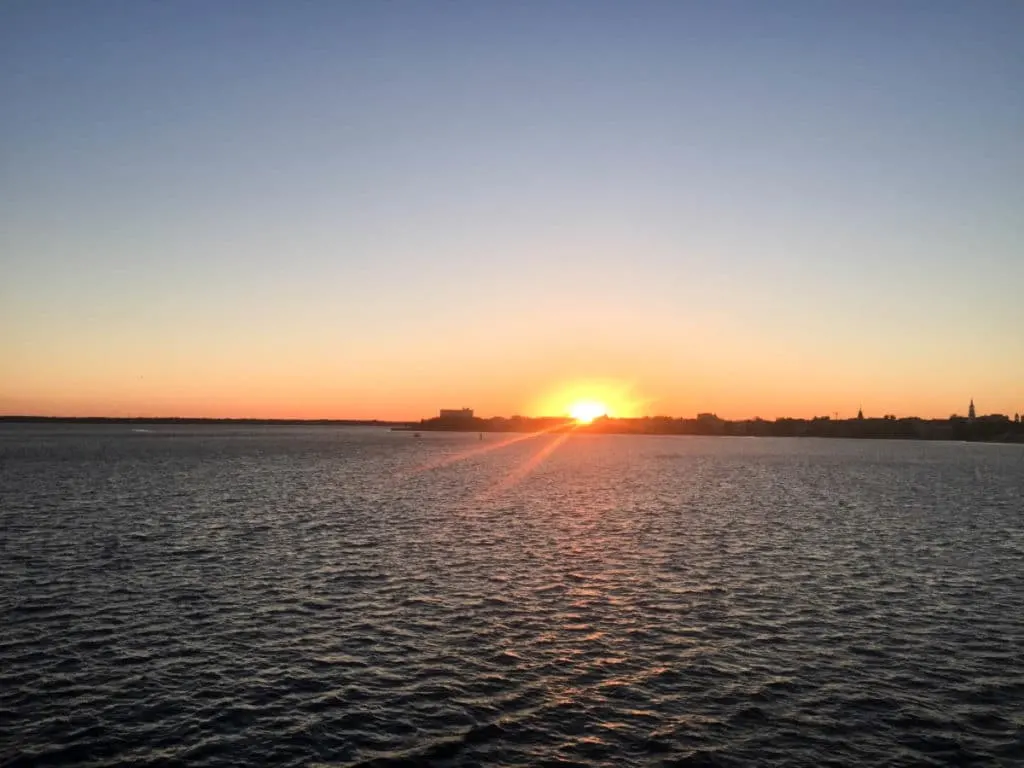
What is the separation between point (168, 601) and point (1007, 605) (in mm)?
44799

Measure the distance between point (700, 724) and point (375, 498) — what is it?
7241 cm

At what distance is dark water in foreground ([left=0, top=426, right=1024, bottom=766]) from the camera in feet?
76.2

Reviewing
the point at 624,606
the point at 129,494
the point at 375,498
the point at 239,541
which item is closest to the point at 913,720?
the point at 624,606

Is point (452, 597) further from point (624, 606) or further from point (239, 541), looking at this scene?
point (239, 541)

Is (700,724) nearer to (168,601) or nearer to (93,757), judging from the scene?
(93,757)

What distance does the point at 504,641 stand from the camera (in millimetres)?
32906

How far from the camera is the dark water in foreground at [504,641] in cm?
2323

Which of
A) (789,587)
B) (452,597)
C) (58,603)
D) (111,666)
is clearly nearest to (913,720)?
(789,587)

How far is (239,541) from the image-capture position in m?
57.6

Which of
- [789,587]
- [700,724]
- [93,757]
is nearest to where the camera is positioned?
[93,757]

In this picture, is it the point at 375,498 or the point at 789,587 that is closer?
the point at 789,587

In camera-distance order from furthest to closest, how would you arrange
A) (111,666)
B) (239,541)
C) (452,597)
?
(239,541)
(452,597)
(111,666)

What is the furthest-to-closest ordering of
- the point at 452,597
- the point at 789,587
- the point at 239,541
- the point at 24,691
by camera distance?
the point at 239,541 → the point at 789,587 → the point at 452,597 → the point at 24,691

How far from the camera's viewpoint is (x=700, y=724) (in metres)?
24.5
